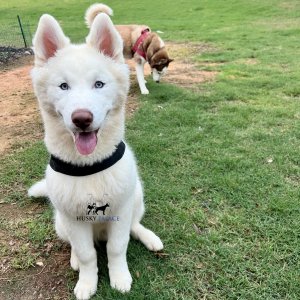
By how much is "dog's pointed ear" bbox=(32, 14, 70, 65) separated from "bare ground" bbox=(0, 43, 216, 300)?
1.29m

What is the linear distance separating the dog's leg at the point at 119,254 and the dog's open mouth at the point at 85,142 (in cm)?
47

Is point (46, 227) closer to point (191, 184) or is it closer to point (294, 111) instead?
point (191, 184)

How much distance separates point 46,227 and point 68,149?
3.34 feet

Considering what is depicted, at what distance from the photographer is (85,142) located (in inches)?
74.0

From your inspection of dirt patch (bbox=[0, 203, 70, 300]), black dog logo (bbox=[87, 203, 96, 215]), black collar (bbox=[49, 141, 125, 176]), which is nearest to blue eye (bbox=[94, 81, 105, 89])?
black collar (bbox=[49, 141, 125, 176])

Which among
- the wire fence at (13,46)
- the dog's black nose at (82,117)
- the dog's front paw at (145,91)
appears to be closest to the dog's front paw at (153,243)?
the dog's black nose at (82,117)

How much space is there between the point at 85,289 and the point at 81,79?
1166 mm

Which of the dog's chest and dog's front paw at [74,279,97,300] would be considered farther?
dog's front paw at [74,279,97,300]

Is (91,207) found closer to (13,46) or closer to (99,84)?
(99,84)

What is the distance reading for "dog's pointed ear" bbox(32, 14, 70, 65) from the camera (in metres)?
1.93

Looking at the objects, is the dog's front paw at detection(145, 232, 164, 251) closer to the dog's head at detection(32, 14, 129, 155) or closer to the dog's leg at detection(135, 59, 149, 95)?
the dog's head at detection(32, 14, 129, 155)

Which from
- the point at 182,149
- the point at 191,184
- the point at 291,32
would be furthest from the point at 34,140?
the point at 291,32

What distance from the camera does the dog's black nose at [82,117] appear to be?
1704mm

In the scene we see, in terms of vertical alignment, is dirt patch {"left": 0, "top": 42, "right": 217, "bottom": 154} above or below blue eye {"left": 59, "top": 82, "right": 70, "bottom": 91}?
below
